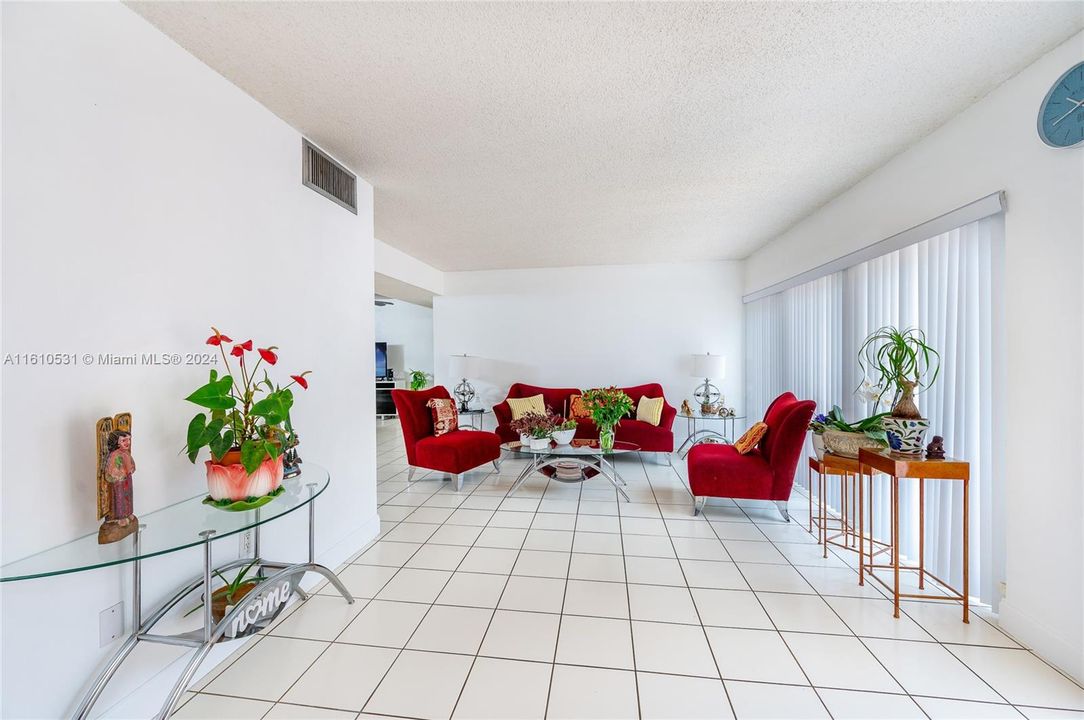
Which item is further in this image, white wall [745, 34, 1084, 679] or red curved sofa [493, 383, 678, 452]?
red curved sofa [493, 383, 678, 452]

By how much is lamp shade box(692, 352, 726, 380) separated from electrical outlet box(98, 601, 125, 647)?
17.5ft

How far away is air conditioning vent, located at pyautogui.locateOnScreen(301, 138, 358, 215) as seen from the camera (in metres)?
2.44

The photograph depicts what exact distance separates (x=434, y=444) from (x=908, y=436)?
11.8 ft

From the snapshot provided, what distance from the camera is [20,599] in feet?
4.08

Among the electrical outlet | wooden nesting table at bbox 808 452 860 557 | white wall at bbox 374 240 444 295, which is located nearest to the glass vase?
wooden nesting table at bbox 808 452 860 557

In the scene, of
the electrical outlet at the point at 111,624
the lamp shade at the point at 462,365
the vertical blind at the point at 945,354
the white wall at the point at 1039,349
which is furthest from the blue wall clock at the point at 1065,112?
the lamp shade at the point at 462,365

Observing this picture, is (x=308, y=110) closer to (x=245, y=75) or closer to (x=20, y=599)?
(x=245, y=75)

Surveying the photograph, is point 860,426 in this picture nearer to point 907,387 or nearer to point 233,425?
point 907,387

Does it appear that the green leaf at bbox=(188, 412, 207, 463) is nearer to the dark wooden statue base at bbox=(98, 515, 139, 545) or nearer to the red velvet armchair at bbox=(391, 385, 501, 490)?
the dark wooden statue base at bbox=(98, 515, 139, 545)

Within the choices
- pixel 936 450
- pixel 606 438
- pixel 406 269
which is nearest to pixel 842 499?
pixel 936 450

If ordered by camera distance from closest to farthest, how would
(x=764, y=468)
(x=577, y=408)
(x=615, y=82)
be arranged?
(x=615, y=82) → (x=764, y=468) → (x=577, y=408)

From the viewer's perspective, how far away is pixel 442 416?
4531 mm

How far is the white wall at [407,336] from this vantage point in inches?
360

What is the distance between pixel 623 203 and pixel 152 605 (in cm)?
378
